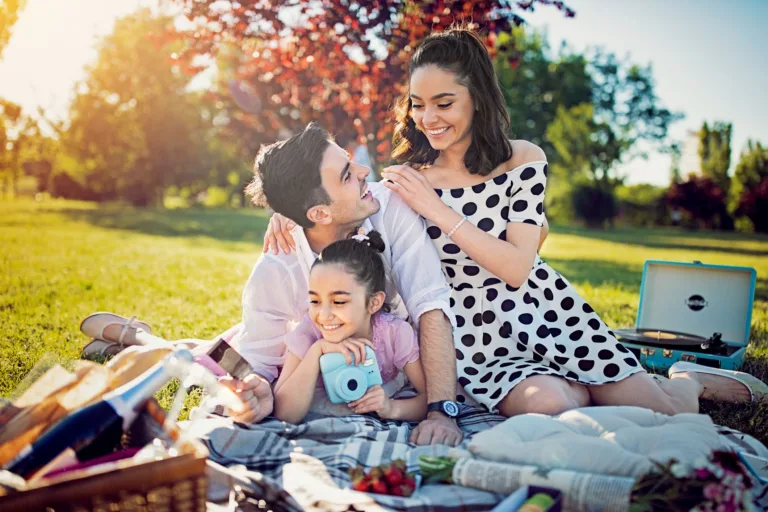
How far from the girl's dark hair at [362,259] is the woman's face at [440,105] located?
631mm

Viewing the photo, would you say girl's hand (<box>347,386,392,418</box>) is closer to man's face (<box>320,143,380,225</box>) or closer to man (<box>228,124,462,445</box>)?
man (<box>228,124,462,445</box>)

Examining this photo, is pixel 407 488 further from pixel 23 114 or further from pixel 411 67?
pixel 23 114

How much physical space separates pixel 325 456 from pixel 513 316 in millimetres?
1293

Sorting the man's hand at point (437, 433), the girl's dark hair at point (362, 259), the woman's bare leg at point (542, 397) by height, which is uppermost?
the girl's dark hair at point (362, 259)

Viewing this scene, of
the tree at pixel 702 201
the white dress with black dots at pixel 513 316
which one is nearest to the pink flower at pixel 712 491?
the white dress with black dots at pixel 513 316

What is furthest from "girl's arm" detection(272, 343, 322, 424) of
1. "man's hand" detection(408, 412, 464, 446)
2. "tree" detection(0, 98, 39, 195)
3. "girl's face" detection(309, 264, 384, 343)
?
"tree" detection(0, 98, 39, 195)

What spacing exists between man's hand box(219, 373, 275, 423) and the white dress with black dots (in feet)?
3.36

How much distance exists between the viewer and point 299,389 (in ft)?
9.96

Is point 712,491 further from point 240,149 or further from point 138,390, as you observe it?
point 240,149

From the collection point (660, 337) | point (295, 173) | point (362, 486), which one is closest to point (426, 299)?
point (295, 173)

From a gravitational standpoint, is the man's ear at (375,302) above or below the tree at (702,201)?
below

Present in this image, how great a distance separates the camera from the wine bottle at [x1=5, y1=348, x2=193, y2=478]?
6.47 feet

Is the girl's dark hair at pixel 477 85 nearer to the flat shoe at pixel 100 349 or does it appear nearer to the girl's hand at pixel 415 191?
the girl's hand at pixel 415 191

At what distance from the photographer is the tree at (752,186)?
30.8 meters
